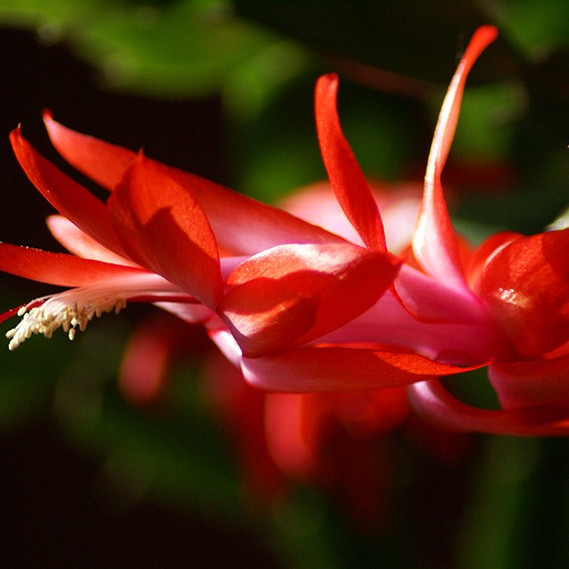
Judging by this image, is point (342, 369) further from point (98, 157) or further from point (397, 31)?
point (397, 31)

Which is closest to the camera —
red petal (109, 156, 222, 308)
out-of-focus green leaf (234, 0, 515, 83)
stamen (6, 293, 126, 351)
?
red petal (109, 156, 222, 308)

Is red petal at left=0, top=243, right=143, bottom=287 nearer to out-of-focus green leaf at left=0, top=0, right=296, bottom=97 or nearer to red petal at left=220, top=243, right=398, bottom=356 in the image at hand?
red petal at left=220, top=243, right=398, bottom=356

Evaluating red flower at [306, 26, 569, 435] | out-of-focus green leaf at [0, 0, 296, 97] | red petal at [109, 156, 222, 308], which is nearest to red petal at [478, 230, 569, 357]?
red flower at [306, 26, 569, 435]

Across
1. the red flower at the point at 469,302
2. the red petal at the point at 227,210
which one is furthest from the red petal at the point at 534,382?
the red petal at the point at 227,210

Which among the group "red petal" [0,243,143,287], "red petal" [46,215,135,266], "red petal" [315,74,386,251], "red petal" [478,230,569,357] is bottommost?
"red petal" [46,215,135,266]

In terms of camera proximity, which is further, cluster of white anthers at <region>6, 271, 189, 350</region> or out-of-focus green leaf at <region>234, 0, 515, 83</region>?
out-of-focus green leaf at <region>234, 0, 515, 83</region>

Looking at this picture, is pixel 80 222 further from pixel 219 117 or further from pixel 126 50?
pixel 219 117
